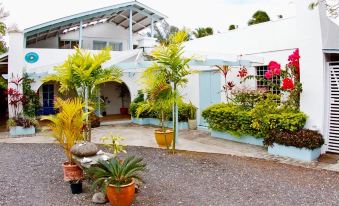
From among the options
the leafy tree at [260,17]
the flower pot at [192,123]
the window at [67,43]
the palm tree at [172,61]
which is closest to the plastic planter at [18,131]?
the flower pot at [192,123]

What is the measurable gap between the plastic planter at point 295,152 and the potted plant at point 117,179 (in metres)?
5.36

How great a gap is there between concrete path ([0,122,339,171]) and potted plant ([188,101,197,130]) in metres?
0.56

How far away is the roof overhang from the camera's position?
1769cm

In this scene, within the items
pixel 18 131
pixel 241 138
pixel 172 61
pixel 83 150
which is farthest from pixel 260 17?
pixel 83 150

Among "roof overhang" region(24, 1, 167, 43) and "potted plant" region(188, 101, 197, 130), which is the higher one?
"roof overhang" region(24, 1, 167, 43)

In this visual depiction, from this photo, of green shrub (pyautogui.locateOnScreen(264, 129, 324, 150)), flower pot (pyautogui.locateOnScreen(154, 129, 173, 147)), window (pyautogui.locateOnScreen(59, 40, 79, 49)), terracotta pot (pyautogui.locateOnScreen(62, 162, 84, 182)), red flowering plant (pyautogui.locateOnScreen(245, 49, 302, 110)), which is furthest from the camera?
window (pyautogui.locateOnScreen(59, 40, 79, 49))

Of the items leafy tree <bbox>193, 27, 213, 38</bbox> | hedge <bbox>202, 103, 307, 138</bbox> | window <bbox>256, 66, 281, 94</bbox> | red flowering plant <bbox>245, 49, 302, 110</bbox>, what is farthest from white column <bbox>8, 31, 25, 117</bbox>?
leafy tree <bbox>193, 27, 213, 38</bbox>

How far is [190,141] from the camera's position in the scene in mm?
12898

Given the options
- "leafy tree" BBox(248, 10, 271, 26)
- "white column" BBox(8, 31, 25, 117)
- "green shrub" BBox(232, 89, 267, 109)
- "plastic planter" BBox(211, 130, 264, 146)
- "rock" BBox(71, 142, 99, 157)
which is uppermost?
"leafy tree" BBox(248, 10, 271, 26)

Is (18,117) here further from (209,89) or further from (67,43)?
(209,89)

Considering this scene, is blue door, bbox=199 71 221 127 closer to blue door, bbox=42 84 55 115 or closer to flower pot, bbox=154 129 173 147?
flower pot, bbox=154 129 173 147

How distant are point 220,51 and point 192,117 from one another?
3.24m

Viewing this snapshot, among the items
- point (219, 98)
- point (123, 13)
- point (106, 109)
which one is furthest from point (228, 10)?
point (219, 98)

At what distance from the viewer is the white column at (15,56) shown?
50.3ft
